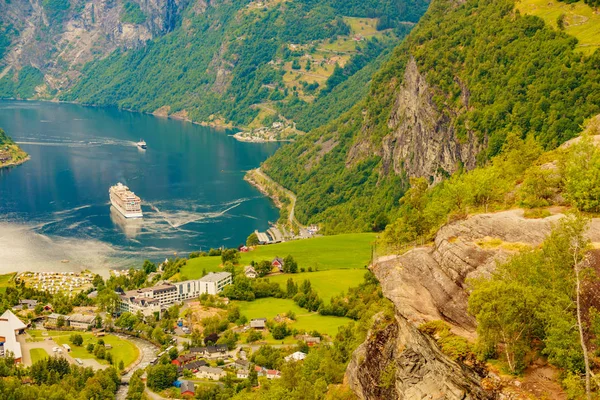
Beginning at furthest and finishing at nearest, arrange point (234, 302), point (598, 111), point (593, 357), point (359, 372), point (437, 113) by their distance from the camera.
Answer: point (437, 113)
point (598, 111)
point (234, 302)
point (359, 372)
point (593, 357)

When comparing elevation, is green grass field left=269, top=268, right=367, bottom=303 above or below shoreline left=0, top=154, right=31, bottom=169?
above

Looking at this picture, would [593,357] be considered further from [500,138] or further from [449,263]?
[500,138]

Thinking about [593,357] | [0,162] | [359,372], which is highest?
[593,357]

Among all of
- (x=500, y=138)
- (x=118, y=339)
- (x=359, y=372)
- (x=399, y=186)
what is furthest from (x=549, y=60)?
(x=359, y=372)

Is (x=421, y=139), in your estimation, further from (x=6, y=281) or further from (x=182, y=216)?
(x=6, y=281)

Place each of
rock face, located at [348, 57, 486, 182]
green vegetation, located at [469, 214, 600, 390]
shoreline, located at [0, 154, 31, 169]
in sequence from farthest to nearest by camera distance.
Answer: shoreline, located at [0, 154, 31, 169] < rock face, located at [348, 57, 486, 182] < green vegetation, located at [469, 214, 600, 390]

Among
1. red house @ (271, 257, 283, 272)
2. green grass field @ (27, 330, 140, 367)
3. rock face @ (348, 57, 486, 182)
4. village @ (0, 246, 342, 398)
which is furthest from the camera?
rock face @ (348, 57, 486, 182)

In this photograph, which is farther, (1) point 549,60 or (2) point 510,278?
(1) point 549,60

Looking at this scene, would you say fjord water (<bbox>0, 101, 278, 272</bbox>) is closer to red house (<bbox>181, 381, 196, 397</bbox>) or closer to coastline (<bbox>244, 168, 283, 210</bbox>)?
coastline (<bbox>244, 168, 283, 210</bbox>)

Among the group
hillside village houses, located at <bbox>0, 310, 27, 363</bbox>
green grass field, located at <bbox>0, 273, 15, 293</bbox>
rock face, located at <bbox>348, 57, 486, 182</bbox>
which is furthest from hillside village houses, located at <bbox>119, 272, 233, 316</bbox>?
rock face, located at <bbox>348, 57, 486, 182</bbox>
